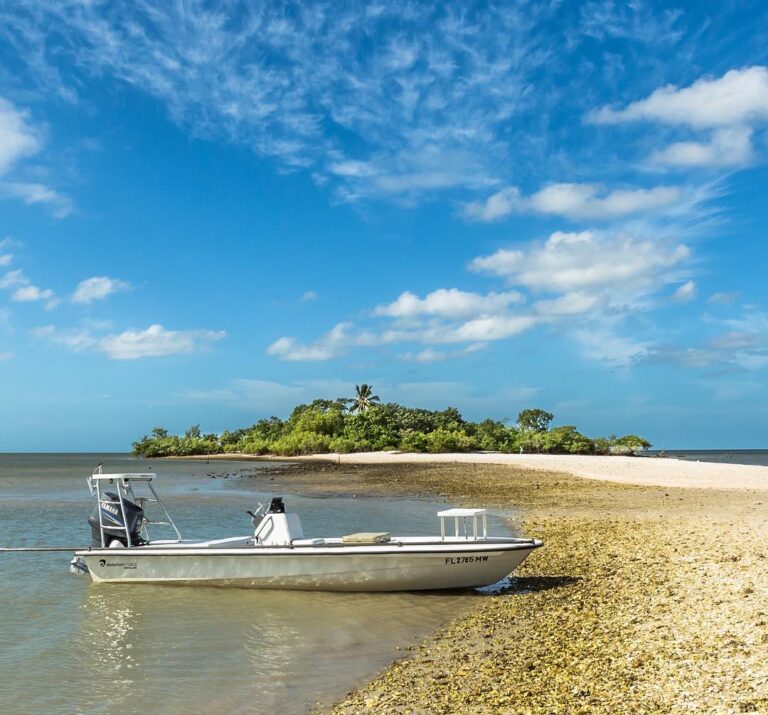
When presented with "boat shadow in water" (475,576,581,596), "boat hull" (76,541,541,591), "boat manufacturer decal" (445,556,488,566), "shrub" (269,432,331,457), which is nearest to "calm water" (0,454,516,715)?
"boat hull" (76,541,541,591)

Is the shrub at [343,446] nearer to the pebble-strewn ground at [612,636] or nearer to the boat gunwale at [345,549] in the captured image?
the pebble-strewn ground at [612,636]

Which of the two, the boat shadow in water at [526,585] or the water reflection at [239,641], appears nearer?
the water reflection at [239,641]

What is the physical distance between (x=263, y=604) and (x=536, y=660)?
6106 mm

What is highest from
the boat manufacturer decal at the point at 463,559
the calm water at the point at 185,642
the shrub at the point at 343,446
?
the shrub at the point at 343,446

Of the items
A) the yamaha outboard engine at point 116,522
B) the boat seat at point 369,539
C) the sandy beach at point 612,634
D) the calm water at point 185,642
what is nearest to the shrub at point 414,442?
the sandy beach at point 612,634

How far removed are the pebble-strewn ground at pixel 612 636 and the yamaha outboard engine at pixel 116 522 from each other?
296 inches

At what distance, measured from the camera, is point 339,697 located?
8.20 metres

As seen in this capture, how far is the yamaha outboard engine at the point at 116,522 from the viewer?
14719 mm

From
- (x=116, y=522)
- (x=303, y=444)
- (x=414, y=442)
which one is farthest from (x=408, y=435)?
(x=116, y=522)

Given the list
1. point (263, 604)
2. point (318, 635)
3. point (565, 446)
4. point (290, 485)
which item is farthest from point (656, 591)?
point (565, 446)

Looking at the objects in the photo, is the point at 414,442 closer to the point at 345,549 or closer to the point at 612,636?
the point at 345,549

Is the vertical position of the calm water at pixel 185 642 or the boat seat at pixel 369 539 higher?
the boat seat at pixel 369 539

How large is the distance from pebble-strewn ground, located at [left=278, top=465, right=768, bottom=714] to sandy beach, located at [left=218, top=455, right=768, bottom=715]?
0.02 meters

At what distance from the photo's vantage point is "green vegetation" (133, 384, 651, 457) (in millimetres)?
90500
